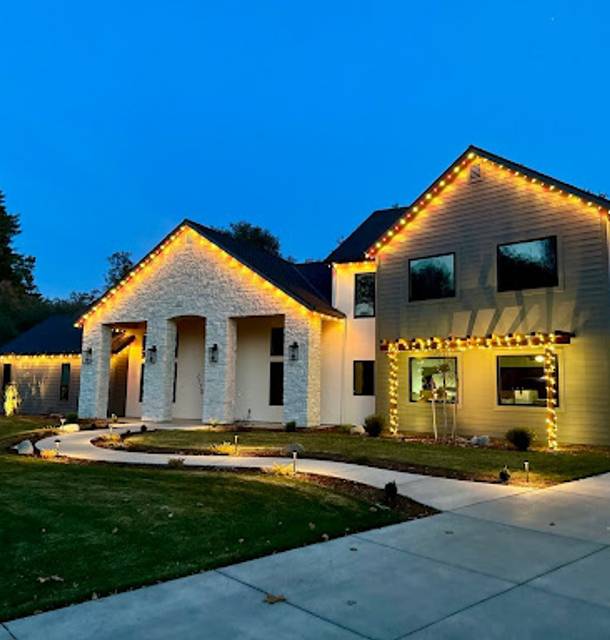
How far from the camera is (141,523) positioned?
6.16 metres

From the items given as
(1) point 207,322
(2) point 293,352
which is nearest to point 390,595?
(2) point 293,352

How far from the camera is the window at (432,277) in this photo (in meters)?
17.4

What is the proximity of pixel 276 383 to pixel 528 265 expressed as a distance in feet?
32.9

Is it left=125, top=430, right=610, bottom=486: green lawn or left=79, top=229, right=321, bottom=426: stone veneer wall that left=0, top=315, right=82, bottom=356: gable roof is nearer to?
left=79, top=229, right=321, bottom=426: stone veneer wall

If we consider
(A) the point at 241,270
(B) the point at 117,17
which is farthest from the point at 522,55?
(A) the point at 241,270

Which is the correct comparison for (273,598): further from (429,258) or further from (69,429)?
(69,429)

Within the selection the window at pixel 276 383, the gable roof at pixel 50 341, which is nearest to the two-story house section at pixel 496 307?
the window at pixel 276 383

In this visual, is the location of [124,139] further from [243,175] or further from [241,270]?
[241,270]

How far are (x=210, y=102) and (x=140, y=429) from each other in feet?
344

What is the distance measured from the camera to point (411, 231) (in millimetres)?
18359

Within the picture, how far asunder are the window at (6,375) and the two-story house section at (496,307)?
1850 centimetres

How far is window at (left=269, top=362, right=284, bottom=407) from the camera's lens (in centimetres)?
2141

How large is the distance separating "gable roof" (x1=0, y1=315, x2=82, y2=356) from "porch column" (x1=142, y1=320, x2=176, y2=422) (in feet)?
18.1

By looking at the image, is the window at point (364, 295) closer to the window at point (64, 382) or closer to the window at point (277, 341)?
the window at point (277, 341)
